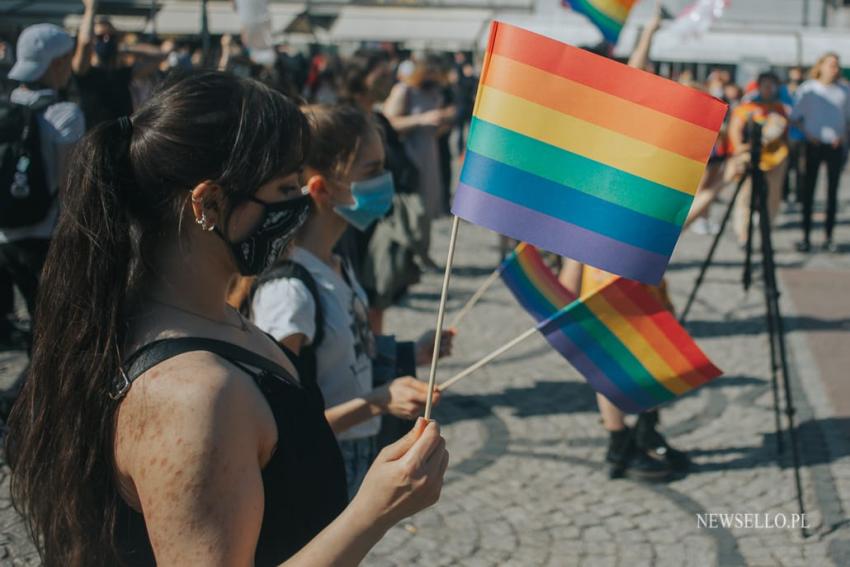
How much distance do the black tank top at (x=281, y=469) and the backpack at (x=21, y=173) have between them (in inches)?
141

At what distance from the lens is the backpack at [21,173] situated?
4.80 m

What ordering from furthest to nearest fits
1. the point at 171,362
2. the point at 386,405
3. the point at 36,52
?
the point at 36,52, the point at 386,405, the point at 171,362

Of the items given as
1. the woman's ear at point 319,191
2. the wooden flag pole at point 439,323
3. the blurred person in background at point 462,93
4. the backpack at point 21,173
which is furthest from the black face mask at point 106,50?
the blurred person in background at point 462,93

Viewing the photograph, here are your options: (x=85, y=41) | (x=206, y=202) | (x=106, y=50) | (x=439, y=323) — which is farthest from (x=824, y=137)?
(x=206, y=202)

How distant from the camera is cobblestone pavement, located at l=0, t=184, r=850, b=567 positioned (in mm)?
3924

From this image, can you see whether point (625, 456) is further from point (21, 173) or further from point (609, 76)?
point (21, 173)

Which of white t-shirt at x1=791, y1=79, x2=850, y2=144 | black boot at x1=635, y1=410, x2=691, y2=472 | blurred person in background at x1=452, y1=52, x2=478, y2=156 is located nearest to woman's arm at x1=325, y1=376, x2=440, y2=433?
black boot at x1=635, y1=410, x2=691, y2=472

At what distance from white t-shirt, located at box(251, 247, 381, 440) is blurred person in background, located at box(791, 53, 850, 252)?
8520 millimetres

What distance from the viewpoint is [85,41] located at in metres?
6.32

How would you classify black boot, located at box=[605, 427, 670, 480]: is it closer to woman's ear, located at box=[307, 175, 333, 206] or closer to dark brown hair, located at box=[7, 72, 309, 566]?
woman's ear, located at box=[307, 175, 333, 206]

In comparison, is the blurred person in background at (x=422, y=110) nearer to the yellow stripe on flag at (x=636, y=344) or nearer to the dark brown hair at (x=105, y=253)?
the yellow stripe on flag at (x=636, y=344)

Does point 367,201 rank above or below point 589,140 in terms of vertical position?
below

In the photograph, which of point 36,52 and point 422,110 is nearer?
point 36,52

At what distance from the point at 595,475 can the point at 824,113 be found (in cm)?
709
